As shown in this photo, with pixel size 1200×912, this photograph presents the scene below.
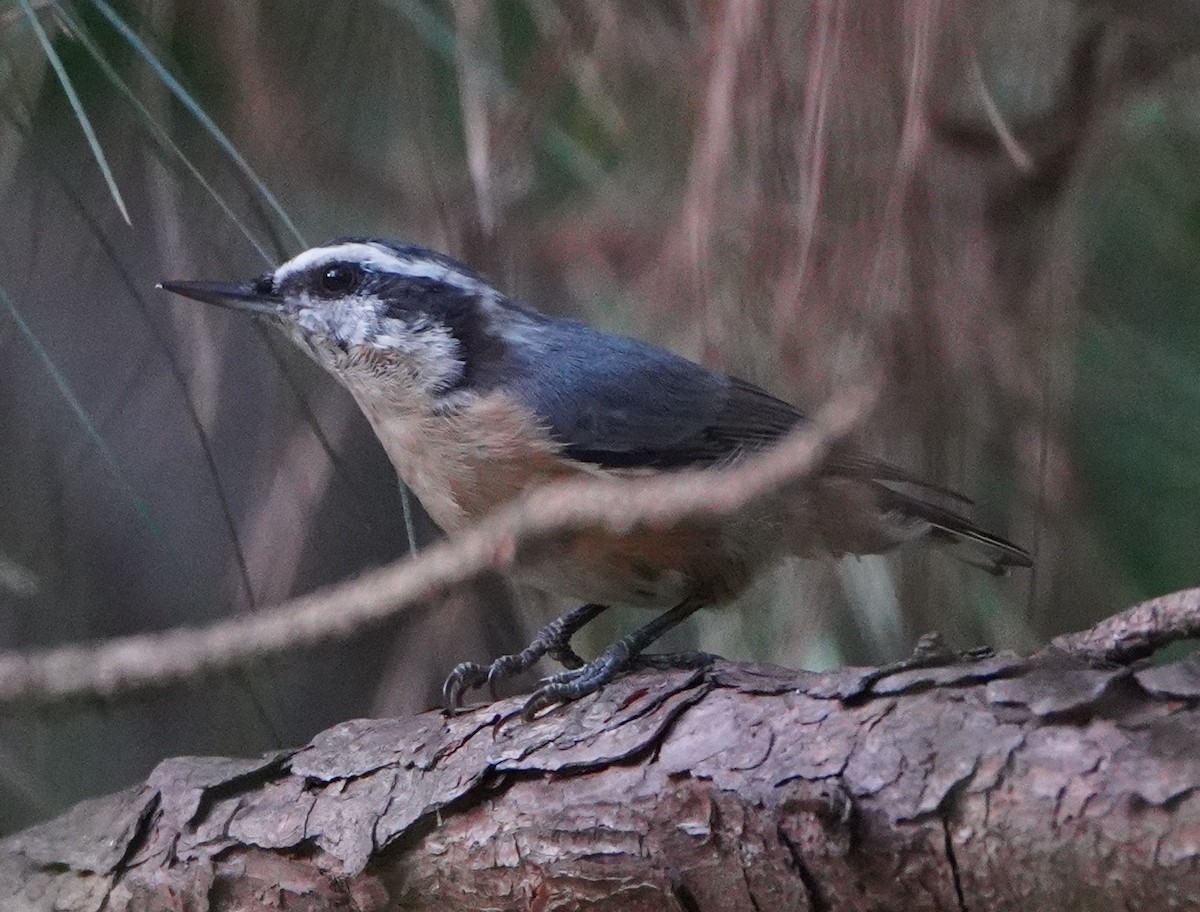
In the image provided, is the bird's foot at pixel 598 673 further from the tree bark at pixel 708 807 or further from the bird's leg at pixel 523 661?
the bird's leg at pixel 523 661

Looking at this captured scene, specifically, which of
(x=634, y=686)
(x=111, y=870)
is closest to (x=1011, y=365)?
(x=634, y=686)

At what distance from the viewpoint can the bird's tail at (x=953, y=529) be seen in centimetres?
183

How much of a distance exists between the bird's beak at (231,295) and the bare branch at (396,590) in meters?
0.67

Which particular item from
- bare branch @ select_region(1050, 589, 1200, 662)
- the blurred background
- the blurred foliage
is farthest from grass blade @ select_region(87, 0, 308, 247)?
the blurred foliage

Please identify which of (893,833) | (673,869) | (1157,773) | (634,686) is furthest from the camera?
(634,686)

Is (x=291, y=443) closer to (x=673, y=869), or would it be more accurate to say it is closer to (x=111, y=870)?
(x=111, y=870)

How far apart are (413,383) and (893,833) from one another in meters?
1.05

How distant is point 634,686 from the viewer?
4.85ft

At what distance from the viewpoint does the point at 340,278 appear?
1.90 meters

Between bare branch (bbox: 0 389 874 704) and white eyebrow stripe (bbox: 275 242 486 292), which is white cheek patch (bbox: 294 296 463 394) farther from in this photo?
bare branch (bbox: 0 389 874 704)

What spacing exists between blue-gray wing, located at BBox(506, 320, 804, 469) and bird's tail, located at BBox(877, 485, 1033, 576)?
221mm

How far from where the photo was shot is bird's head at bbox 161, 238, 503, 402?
6.19 feet

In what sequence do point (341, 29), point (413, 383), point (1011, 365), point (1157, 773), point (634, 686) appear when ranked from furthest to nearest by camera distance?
point (341, 29), point (413, 383), point (1011, 365), point (634, 686), point (1157, 773)

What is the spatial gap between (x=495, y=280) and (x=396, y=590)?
1.18 metres
